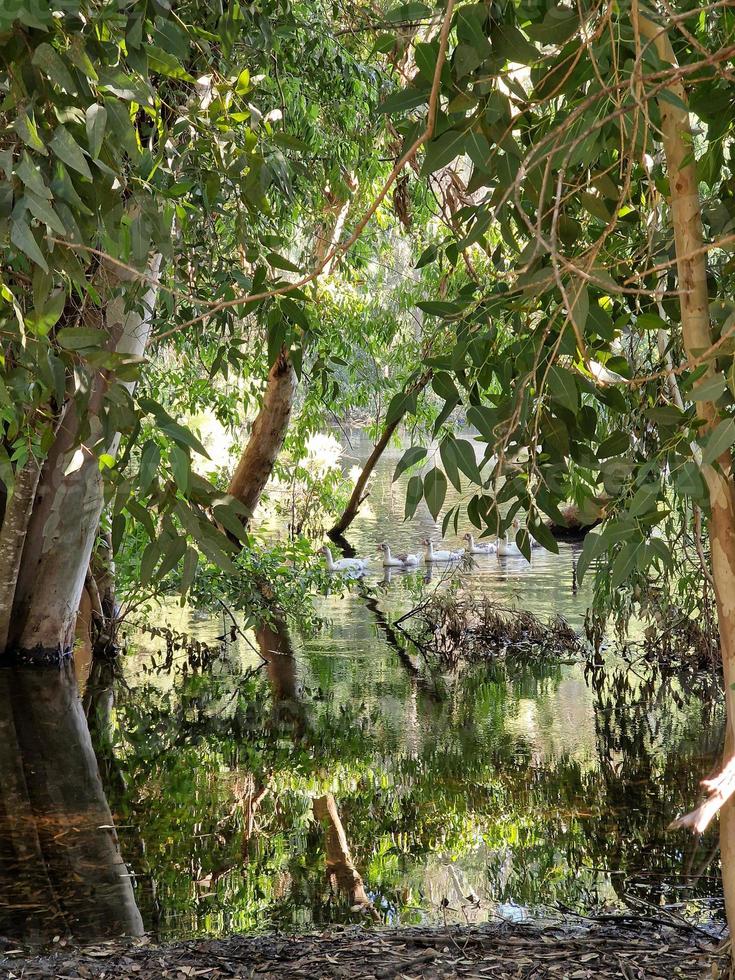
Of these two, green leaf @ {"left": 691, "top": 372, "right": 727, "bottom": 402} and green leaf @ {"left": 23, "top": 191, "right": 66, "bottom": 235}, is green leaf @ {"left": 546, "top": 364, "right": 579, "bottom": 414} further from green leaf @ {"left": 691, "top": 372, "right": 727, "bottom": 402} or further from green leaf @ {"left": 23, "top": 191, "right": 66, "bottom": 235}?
green leaf @ {"left": 23, "top": 191, "right": 66, "bottom": 235}

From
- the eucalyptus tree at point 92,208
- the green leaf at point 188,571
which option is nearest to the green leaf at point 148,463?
the eucalyptus tree at point 92,208

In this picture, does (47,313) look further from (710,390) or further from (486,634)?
(486,634)

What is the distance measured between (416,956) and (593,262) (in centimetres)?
187

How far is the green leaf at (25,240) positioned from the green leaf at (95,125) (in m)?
0.13

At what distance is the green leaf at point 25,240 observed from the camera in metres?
1.28

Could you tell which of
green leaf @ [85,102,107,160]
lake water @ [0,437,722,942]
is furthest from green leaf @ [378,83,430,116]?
lake water @ [0,437,722,942]

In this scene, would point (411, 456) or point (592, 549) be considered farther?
point (411, 456)

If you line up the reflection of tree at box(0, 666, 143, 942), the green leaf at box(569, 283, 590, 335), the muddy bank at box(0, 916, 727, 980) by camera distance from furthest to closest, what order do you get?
1. the reflection of tree at box(0, 666, 143, 942)
2. the muddy bank at box(0, 916, 727, 980)
3. the green leaf at box(569, 283, 590, 335)

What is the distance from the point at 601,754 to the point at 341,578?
11.9 ft

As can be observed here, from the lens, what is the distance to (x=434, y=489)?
1.71m

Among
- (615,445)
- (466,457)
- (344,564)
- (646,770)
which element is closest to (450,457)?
(466,457)

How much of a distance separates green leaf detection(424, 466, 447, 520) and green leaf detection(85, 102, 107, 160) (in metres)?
0.72

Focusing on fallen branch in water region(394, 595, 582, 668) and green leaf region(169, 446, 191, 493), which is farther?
fallen branch in water region(394, 595, 582, 668)

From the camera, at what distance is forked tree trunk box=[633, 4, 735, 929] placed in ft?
5.06
